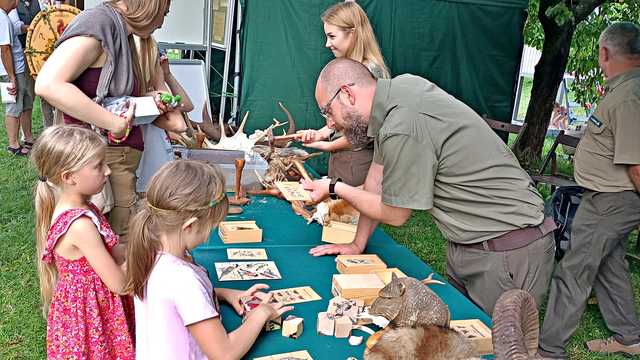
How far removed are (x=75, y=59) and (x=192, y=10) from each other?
4906mm

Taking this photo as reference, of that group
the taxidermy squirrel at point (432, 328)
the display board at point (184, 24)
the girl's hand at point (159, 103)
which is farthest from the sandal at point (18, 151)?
the taxidermy squirrel at point (432, 328)

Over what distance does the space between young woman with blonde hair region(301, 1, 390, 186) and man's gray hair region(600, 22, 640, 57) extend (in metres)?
1.42

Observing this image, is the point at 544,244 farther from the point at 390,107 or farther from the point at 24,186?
the point at 24,186

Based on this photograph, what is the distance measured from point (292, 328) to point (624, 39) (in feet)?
9.49

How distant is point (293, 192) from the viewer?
3223 mm

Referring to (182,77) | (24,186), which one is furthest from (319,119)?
(24,186)

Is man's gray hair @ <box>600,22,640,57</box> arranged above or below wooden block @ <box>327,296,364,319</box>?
above

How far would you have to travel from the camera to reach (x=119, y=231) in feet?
8.79

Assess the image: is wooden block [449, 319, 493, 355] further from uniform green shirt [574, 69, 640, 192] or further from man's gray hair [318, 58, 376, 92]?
uniform green shirt [574, 69, 640, 192]

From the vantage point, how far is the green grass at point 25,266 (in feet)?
11.5

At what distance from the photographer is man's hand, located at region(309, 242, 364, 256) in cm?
268

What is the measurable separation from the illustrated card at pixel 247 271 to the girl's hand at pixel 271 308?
0.88 ft

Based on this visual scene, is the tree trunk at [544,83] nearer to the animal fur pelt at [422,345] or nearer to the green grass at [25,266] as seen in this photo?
the green grass at [25,266]

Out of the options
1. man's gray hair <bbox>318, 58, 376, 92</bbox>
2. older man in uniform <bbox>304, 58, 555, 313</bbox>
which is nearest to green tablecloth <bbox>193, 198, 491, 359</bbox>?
older man in uniform <bbox>304, 58, 555, 313</bbox>
